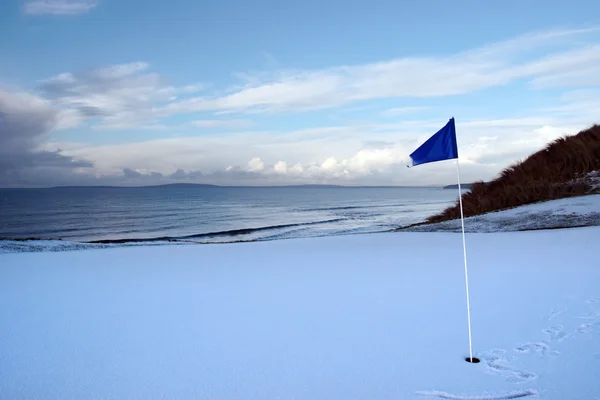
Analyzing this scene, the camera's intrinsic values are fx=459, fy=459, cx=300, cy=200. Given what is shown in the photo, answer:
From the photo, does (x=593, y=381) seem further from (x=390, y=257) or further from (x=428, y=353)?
(x=390, y=257)

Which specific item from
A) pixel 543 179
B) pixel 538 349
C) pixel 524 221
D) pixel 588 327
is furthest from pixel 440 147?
pixel 543 179

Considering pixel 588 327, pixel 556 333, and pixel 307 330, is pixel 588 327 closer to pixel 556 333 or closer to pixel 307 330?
pixel 556 333

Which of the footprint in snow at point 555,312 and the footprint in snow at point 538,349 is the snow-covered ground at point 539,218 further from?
the footprint in snow at point 538,349

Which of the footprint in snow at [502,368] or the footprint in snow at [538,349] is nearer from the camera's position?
the footprint in snow at [502,368]

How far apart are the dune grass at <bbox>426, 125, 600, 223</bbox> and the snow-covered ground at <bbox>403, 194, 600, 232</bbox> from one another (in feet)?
7.19

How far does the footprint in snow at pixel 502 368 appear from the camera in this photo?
3.01 metres

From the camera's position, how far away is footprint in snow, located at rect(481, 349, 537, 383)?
3.01m

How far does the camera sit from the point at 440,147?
13.0 ft

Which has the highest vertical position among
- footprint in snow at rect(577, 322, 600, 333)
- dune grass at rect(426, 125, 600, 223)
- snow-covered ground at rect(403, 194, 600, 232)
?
dune grass at rect(426, 125, 600, 223)

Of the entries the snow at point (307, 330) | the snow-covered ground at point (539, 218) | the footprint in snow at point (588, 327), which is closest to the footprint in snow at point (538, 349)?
the snow at point (307, 330)

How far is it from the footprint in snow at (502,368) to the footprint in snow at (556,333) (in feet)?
1.63

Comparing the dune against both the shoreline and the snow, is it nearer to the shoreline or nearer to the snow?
the snow

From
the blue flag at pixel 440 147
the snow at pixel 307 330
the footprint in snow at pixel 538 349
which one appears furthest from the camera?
the blue flag at pixel 440 147

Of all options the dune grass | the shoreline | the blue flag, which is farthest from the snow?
the dune grass
